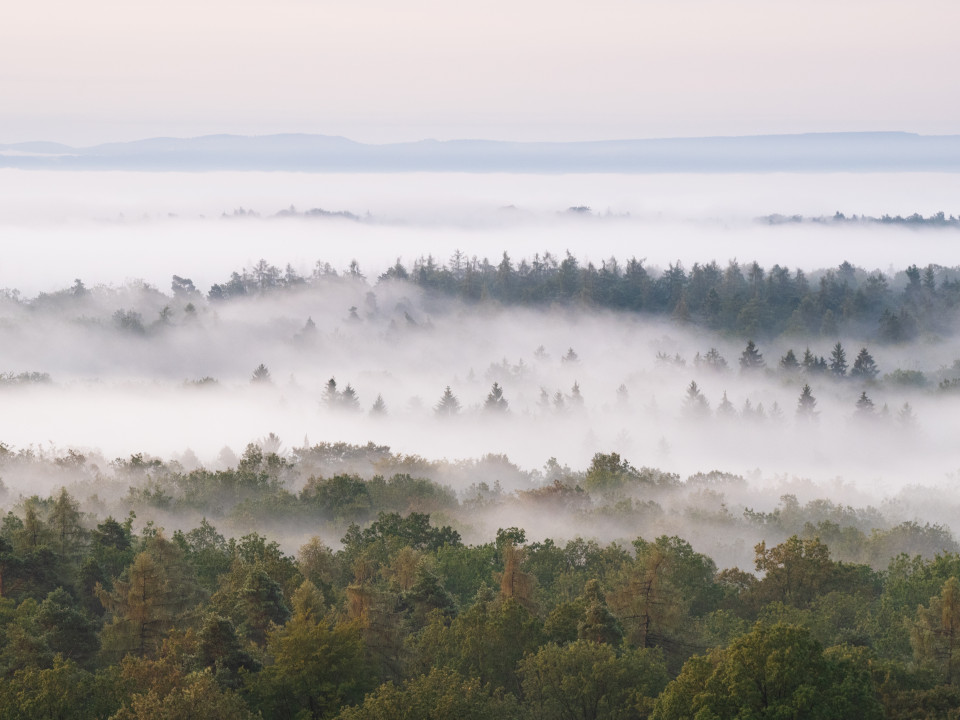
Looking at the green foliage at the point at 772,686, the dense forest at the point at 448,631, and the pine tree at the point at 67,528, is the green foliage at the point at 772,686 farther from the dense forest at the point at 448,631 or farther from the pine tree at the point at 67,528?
the pine tree at the point at 67,528

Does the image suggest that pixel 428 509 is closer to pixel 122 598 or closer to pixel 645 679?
pixel 122 598

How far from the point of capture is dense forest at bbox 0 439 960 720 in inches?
1740

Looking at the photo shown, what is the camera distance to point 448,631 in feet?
183

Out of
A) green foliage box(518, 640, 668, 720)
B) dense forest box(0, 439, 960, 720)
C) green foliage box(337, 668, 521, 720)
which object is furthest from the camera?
green foliage box(518, 640, 668, 720)

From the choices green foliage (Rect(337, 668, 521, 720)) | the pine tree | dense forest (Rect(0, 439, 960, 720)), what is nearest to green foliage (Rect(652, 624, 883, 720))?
dense forest (Rect(0, 439, 960, 720))

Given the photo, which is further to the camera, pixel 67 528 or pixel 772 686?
pixel 67 528

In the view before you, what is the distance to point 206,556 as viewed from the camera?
7669cm

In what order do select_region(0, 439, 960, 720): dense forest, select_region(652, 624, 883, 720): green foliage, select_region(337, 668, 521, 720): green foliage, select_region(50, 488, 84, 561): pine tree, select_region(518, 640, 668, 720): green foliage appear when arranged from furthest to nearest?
select_region(50, 488, 84, 561): pine tree, select_region(518, 640, 668, 720): green foliage, select_region(0, 439, 960, 720): dense forest, select_region(337, 668, 521, 720): green foliage, select_region(652, 624, 883, 720): green foliage

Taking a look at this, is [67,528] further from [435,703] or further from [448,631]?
[435,703]

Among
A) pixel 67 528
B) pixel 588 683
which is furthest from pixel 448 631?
pixel 67 528

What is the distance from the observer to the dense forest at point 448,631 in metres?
44.2

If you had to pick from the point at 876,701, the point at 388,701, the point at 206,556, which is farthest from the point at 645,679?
the point at 206,556

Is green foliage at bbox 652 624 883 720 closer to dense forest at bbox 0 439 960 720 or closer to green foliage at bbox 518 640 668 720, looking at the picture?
dense forest at bbox 0 439 960 720

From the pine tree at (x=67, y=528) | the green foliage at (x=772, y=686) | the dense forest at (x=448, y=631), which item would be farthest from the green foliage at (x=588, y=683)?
the pine tree at (x=67, y=528)
